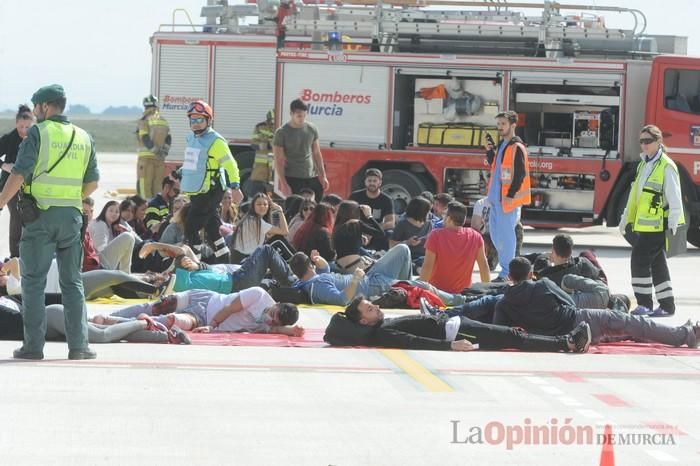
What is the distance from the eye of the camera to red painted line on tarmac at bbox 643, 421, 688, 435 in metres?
7.50

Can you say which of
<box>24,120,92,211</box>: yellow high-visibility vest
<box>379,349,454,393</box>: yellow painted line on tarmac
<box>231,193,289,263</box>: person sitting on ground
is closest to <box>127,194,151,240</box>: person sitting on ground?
<box>231,193,289,263</box>: person sitting on ground

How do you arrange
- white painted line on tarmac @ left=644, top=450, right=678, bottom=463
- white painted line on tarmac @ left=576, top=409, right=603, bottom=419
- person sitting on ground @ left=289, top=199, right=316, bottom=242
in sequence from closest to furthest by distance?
white painted line on tarmac @ left=644, top=450, right=678, bottom=463
white painted line on tarmac @ left=576, top=409, right=603, bottom=419
person sitting on ground @ left=289, top=199, right=316, bottom=242

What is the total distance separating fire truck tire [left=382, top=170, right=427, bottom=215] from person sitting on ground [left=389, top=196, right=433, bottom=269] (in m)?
5.62

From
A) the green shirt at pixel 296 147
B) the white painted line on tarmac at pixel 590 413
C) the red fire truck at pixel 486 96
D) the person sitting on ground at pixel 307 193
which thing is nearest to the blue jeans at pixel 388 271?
the person sitting on ground at pixel 307 193

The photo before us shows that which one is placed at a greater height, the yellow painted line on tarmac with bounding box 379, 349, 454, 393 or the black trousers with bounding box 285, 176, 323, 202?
the black trousers with bounding box 285, 176, 323, 202

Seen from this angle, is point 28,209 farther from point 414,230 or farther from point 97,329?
point 414,230

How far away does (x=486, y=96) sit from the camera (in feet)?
66.6

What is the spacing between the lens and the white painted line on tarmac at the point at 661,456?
22.3ft

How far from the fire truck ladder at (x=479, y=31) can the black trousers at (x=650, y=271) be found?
7726 millimetres

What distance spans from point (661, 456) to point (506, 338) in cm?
339

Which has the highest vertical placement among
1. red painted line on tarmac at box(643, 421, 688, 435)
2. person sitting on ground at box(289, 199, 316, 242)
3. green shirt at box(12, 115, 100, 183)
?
green shirt at box(12, 115, 100, 183)

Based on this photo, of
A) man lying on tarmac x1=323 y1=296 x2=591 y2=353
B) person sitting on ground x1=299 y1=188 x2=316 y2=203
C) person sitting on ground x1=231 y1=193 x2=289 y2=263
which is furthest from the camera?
person sitting on ground x1=299 y1=188 x2=316 y2=203

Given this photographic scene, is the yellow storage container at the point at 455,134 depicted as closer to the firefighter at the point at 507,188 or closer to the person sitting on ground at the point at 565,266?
the firefighter at the point at 507,188

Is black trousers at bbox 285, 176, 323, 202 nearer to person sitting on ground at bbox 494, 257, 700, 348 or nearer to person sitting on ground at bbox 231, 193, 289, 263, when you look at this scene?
person sitting on ground at bbox 231, 193, 289, 263
